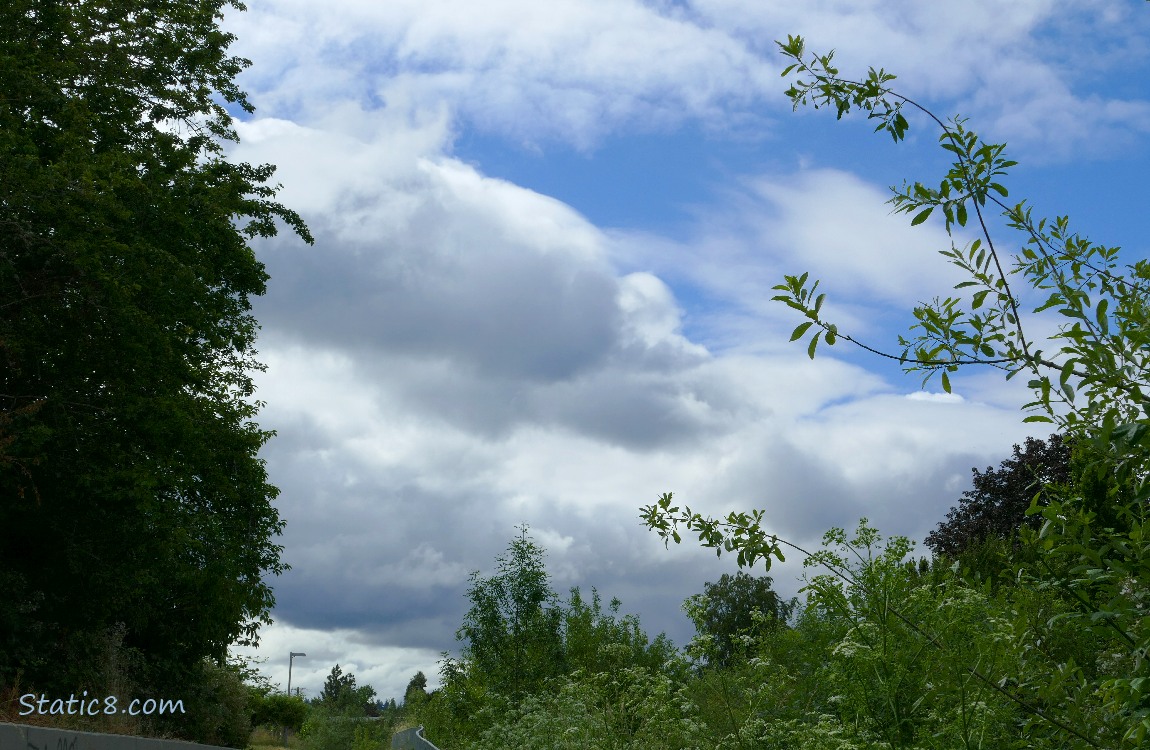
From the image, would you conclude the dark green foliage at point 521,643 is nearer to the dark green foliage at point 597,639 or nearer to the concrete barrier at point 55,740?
the dark green foliage at point 597,639

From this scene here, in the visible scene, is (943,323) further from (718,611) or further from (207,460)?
(718,611)

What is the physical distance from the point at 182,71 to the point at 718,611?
36.2 meters

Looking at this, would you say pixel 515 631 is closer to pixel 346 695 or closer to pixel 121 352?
pixel 121 352

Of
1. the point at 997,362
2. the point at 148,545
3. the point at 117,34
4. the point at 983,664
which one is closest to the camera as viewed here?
the point at 997,362

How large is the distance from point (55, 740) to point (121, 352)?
9917 millimetres

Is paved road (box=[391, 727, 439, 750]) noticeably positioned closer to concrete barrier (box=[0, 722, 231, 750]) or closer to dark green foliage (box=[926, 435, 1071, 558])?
concrete barrier (box=[0, 722, 231, 750])

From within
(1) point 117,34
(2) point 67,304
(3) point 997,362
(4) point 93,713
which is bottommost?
(4) point 93,713

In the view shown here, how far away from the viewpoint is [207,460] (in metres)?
20.4

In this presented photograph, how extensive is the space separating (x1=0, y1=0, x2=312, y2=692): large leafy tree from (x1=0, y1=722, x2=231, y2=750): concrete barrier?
556cm

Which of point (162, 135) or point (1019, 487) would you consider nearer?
point (162, 135)

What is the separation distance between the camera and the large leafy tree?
1728 cm

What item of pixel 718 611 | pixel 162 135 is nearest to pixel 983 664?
pixel 162 135

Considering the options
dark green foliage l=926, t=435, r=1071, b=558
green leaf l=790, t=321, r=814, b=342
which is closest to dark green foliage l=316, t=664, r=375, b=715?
dark green foliage l=926, t=435, r=1071, b=558

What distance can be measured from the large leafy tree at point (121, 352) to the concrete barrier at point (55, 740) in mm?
5560
